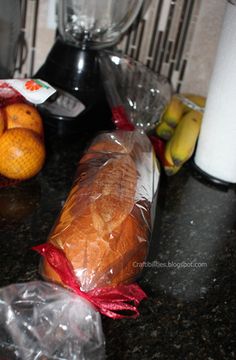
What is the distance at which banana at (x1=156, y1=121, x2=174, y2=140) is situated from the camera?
0.94 metres

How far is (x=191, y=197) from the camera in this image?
0.82 meters

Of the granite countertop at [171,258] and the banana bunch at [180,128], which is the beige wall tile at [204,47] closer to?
the banana bunch at [180,128]

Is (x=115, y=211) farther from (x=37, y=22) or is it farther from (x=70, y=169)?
(x=37, y=22)

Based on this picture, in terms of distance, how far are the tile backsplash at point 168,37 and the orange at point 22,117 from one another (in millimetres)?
272

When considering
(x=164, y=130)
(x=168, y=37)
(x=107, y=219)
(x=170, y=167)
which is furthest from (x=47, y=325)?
(x=168, y=37)

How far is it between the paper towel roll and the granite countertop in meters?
0.04

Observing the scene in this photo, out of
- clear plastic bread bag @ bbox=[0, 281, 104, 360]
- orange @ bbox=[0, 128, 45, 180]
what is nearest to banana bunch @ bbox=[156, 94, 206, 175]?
orange @ bbox=[0, 128, 45, 180]

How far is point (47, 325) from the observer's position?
500 millimetres

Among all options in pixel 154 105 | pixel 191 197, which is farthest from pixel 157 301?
pixel 154 105

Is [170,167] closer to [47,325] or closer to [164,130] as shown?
[164,130]

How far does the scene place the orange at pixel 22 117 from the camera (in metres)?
0.72

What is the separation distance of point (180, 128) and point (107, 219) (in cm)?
37

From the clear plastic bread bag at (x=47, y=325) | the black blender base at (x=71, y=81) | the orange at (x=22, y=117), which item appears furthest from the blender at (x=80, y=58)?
the clear plastic bread bag at (x=47, y=325)

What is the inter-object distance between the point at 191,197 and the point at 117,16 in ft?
1.20
